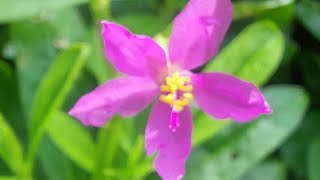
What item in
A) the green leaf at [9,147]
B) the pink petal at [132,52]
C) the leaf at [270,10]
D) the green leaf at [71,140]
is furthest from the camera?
the leaf at [270,10]

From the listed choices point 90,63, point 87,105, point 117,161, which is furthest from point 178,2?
point 87,105

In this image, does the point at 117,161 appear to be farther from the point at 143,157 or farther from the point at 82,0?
the point at 82,0

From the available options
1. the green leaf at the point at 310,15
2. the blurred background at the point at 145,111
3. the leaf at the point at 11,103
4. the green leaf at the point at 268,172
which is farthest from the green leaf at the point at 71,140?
the green leaf at the point at 310,15

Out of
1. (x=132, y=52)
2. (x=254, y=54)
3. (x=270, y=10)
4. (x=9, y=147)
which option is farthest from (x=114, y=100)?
(x=270, y=10)

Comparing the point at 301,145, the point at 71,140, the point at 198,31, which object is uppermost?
the point at 198,31

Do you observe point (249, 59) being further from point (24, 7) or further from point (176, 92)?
point (24, 7)

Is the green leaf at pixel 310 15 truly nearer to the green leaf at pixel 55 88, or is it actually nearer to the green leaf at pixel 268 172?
the green leaf at pixel 268 172

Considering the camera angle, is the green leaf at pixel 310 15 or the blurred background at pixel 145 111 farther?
the green leaf at pixel 310 15
